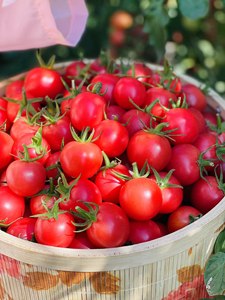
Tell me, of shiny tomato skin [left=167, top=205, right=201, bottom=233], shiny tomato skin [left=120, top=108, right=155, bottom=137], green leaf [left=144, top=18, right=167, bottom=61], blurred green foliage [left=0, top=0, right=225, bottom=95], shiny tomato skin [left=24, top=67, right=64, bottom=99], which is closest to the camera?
shiny tomato skin [left=167, top=205, right=201, bottom=233]

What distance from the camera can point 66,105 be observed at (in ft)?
3.82

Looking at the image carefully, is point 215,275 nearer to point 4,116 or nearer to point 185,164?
point 185,164

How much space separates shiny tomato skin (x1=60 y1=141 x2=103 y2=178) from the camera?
100cm

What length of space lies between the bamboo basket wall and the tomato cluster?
A: 0.12 feet

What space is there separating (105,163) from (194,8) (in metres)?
0.49

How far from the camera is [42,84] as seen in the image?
1250 millimetres

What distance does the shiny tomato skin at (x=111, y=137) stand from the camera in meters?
1.05

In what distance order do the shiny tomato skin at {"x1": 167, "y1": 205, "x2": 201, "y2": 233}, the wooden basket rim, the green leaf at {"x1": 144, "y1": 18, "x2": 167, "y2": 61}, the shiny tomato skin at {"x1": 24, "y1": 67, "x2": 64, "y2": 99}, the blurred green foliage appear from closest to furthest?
the wooden basket rim < the shiny tomato skin at {"x1": 167, "y1": 205, "x2": 201, "y2": 233} < the shiny tomato skin at {"x1": 24, "y1": 67, "x2": 64, "y2": 99} < the green leaf at {"x1": 144, "y1": 18, "x2": 167, "y2": 61} < the blurred green foliage

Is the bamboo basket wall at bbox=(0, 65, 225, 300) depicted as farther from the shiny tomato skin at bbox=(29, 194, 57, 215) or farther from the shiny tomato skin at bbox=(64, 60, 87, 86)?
the shiny tomato skin at bbox=(64, 60, 87, 86)

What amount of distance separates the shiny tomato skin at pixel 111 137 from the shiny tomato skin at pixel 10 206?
0.19 meters

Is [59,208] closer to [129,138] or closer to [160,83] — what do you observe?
[129,138]

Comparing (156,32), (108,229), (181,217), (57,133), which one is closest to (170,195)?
(181,217)

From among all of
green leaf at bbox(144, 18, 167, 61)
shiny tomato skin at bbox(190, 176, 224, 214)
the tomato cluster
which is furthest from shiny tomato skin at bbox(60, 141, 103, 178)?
green leaf at bbox(144, 18, 167, 61)

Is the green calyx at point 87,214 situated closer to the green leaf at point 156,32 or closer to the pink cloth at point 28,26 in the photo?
the pink cloth at point 28,26
